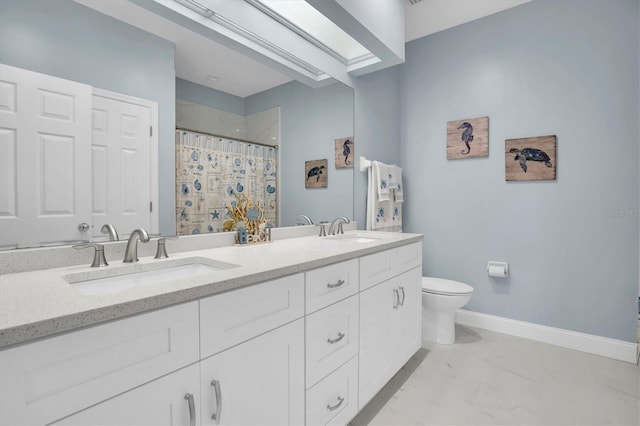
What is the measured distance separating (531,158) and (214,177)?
2.43 metres

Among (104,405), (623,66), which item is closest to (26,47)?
(104,405)

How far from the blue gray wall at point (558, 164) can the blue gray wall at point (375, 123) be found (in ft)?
0.59

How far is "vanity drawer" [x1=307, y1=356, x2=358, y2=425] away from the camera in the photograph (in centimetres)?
124

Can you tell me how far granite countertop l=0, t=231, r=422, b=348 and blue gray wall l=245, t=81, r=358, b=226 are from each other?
72 centimetres

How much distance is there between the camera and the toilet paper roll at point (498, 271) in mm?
2631

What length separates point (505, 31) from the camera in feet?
8.66

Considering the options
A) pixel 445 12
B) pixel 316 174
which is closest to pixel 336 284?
pixel 316 174

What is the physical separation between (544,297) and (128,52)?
3.11m

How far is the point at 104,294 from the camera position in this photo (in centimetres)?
88

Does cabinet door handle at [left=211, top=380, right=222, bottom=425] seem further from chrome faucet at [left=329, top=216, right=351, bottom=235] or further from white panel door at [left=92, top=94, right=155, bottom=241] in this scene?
chrome faucet at [left=329, top=216, right=351, bottom=235]

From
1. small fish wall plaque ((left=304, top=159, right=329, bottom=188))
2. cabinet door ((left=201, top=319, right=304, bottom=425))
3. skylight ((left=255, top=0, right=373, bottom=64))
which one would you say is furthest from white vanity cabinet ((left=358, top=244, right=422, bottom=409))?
skylight ((left=255, top=0, right=373, bottom=64))

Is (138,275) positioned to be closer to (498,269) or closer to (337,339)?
(337,339)

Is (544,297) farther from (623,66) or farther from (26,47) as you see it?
(26,47)

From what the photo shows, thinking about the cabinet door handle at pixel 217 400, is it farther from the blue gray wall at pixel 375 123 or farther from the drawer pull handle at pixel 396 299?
the blue gray wall at pixel 375 123
